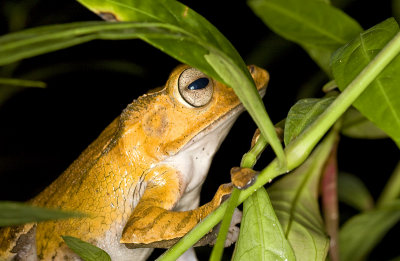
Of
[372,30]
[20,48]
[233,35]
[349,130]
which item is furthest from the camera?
[233,35]

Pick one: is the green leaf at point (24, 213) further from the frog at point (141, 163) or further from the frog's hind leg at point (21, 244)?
the frog's hind leg at point (21, 244)

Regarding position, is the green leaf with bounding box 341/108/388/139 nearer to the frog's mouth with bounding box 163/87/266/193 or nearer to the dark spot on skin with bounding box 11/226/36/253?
the frog's mouth with bounding box 163/87/266/193

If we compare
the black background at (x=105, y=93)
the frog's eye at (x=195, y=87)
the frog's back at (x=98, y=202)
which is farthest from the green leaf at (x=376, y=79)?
the black background at (x=105, y=93)

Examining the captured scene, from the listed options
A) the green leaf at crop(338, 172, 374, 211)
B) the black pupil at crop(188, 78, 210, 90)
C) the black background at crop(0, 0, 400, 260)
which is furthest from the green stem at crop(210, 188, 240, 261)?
the black background at crop(0, 0, 400, 260)

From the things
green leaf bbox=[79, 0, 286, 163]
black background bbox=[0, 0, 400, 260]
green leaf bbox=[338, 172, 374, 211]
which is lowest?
green leaf bbox=[338, 172, 374, 211]

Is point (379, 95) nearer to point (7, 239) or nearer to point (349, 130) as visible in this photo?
point (349, 130)

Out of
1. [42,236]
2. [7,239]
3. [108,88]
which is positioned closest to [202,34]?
[42,236]
